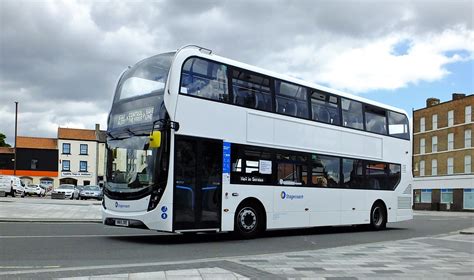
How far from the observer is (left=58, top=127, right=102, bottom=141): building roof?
73012 mm

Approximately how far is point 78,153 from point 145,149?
6458 cm

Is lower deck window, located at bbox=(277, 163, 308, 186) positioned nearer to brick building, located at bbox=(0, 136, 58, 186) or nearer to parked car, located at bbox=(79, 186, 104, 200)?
parked car, located at bbox=(79, 186, 104, 200)

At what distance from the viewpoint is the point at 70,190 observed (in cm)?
4894

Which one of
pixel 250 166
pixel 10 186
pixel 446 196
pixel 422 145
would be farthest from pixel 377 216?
pixel 422 145

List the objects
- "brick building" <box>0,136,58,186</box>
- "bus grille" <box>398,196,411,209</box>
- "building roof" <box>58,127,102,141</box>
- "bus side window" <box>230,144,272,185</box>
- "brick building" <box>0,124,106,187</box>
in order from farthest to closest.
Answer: "building roof" <box>58,127,102,141</box>
"brick building" <box>0,124,106,187</box>
"brick building" <box>0,136,58,186</box>
"bus grille" <box>398,196,411,209</box>
"bus side window" <box>230,144,272,185</box>

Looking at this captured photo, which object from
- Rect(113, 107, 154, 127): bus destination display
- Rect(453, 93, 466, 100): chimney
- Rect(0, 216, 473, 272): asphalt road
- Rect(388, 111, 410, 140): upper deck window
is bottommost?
Rect(0, 216, 473, 272): asphalt road

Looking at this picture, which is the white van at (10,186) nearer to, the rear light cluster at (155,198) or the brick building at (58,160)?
the brick building at (58,160)

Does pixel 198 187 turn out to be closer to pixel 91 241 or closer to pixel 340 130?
pixel 91 241

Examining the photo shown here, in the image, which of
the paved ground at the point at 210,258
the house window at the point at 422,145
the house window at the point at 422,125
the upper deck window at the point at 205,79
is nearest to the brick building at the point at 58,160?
the house window at the point at 422,145

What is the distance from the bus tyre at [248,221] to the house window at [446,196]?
163ft

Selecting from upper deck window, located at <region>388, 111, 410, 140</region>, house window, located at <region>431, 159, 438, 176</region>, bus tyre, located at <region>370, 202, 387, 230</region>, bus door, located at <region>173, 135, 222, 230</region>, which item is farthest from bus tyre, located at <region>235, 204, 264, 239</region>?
house window, located at <region>431, 159, 438, 176</region>

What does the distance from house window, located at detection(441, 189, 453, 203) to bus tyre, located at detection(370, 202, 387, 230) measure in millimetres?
42808

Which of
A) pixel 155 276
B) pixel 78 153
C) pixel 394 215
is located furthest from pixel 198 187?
pixel 78 153

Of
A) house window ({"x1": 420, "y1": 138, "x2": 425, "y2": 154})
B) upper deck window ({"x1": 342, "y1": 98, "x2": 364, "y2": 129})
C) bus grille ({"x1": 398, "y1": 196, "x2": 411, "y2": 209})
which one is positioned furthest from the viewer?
house window ({"x1": 420, "y1": 138, "x2": 425, "y2": 154})
